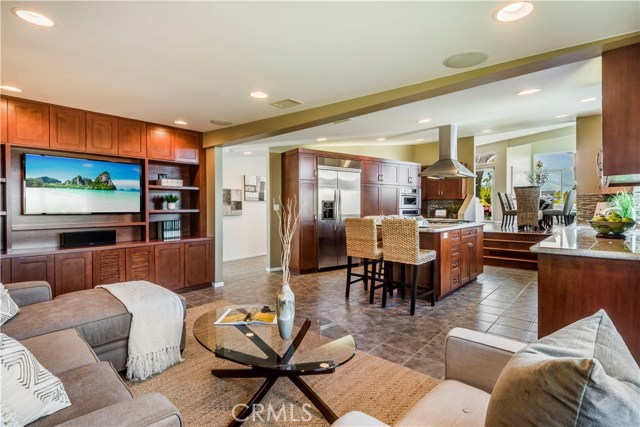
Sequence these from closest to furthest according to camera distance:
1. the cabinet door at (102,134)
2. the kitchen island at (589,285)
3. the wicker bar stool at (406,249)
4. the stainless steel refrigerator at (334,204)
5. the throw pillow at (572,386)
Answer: the throw pillow at (572,386) < the kitchen island at (589,285) < the wicker bar stool at (406,249) < the cabinet door at (102,134) < the stainless steel refrigerator at (334,204)

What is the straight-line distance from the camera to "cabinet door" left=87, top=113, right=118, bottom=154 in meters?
3.86

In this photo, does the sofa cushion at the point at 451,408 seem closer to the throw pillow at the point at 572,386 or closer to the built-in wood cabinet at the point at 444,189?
the throw pillow at the point at 572,386

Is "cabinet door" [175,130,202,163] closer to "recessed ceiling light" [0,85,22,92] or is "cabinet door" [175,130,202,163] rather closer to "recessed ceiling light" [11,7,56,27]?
"recessed ceiling light" [0,85,22,92]

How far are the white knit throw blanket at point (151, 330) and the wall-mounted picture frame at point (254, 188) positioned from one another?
5163mm

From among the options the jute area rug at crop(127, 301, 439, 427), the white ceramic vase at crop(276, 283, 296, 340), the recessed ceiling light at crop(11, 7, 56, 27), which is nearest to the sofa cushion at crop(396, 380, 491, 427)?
the jute area rug at crop(127, 301, 439, 427)

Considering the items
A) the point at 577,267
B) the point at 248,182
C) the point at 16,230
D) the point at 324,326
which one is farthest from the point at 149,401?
the point at 248,182

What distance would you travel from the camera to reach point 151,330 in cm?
233

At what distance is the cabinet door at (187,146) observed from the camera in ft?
15.5

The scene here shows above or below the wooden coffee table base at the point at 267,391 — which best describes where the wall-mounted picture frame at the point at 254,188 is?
above

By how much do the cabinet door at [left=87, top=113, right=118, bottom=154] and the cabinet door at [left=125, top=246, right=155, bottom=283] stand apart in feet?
4.29

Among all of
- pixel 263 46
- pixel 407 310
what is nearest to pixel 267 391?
pixel 407 310

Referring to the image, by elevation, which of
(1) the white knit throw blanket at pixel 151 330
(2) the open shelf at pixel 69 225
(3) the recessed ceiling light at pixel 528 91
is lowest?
(1) the white knit throw blanket at pixel 151 330

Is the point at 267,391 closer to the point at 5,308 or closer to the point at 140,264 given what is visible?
the point at 5,308

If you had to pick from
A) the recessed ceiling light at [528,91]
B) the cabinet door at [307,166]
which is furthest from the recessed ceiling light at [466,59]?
the cabinet door at [307,166]
